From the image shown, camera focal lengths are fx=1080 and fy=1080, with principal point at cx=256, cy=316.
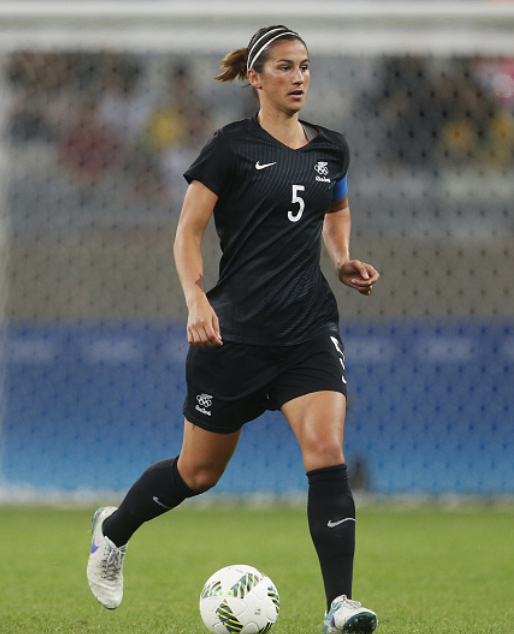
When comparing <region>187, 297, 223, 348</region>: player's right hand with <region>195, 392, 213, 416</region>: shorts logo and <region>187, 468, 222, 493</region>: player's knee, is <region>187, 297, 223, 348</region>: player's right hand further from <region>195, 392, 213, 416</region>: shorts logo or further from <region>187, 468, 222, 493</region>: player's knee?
<region>187, 468, 222, 493</region>: player's knee

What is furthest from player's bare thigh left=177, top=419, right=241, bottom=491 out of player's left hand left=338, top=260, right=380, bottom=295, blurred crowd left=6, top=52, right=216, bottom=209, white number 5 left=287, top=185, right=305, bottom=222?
blurred crowd left=6, top=52, right=216, bottom=209

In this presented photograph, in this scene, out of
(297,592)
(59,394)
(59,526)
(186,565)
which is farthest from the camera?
(59,394)

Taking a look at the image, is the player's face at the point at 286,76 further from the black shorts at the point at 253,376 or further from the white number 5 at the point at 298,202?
the black shorts at the point at 253,376

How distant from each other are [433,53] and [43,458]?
4.28 m

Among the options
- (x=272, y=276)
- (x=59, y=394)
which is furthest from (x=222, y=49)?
(x=272, y=276)

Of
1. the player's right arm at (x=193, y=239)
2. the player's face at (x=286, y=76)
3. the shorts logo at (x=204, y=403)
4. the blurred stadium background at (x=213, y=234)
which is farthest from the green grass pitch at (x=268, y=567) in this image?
the player's face at (x=286, y=76)

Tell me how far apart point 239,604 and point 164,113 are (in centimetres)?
609

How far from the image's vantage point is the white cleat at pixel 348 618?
3.31 metres

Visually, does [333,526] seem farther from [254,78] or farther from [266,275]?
[254,78]

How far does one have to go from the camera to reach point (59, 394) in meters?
8.20

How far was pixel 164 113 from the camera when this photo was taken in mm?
8898

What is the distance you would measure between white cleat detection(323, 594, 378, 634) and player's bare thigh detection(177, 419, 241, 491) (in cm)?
72

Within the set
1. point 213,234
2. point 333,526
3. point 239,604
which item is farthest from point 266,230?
point 213,234

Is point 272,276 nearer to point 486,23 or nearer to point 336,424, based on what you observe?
point 336,424
